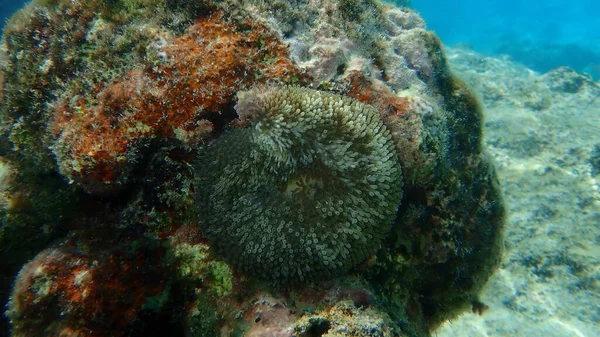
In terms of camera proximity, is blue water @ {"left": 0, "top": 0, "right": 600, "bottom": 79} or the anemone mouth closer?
the anemone mouth

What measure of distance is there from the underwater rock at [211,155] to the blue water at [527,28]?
28717mm

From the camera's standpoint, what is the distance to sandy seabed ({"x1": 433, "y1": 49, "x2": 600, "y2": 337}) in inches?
264

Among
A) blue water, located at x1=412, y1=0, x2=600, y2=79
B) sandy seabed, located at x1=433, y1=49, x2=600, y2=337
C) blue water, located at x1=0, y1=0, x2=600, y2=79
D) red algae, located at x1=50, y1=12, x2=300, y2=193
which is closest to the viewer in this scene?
red algae, located at x1=50, y1=12, x2=300, y2=193

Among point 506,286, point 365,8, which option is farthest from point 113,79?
point 506,286

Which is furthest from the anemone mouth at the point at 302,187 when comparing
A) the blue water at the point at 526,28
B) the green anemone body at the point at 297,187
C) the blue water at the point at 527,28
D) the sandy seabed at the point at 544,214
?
the blue water at the point at 527,28

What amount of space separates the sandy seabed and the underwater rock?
87.6 inches

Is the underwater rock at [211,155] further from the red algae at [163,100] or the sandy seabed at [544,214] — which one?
the sandy seabed at [544,214]

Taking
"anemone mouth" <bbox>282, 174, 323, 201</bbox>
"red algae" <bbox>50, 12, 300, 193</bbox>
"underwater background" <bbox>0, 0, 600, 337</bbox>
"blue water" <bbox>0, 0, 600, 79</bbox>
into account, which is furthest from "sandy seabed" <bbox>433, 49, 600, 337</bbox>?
"blue water" <bbox>0, 0, 600, 79</bbox>

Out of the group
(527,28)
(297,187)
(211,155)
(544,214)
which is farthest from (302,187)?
(527,28)

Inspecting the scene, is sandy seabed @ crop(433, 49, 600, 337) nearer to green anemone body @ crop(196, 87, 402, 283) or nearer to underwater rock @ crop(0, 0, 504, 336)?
underwater rock @ crop(0, 0, 504, 336)

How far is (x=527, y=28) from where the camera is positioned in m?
45.2

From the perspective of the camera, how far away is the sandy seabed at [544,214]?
264 inches

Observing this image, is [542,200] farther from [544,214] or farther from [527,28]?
[527,28]

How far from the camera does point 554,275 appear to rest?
7469 mm
